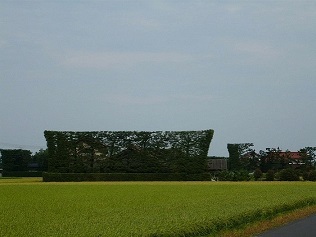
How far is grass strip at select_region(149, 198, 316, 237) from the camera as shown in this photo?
17.3m

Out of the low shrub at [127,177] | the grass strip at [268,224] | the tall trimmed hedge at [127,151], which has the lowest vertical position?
the grass strip at [268,224]

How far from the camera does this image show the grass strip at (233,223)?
17328 mm

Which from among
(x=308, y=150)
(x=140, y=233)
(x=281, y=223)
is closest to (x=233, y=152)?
(x=308, y=150)

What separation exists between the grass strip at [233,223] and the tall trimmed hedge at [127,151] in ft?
154

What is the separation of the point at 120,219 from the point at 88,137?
190 feet

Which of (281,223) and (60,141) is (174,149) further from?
(281,223)

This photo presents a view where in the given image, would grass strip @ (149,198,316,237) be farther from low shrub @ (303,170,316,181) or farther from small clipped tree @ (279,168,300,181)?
small clipped tree @ (279,168,300,181)

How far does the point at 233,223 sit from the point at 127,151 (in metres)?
57.6

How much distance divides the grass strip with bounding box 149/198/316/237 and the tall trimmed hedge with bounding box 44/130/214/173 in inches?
1852

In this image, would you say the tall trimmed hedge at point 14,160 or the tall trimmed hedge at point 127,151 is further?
the tall trimmed hedge at point 14,160

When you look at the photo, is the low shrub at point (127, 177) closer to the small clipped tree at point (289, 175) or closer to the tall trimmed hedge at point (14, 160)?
the small clipped tree at point (289, 175)

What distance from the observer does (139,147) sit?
7781 cm

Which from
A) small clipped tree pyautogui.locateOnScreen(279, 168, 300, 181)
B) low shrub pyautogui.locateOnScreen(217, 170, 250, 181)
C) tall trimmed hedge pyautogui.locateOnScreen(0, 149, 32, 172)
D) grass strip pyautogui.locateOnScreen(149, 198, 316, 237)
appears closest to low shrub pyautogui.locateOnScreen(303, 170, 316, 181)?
small clipped tree pyautogui.locateOnScreen(279, 168, 300, 181)

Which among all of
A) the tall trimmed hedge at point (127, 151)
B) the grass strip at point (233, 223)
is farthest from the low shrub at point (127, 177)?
the grass strip at point (233, 223)
